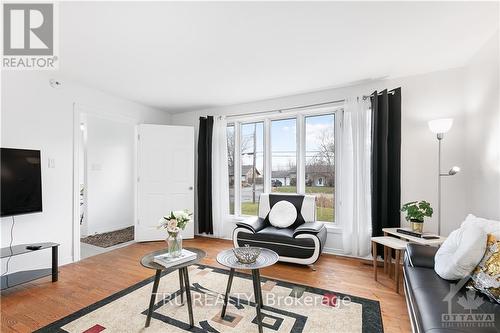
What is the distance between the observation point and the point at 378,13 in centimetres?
194

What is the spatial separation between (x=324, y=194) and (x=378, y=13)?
262cm

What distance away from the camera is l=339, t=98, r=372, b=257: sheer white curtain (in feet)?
11.2

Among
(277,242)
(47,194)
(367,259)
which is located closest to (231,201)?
(277,242)

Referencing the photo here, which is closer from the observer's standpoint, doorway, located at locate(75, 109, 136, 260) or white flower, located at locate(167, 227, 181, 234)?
white flower, located at locate(167, 227, 181, 234)

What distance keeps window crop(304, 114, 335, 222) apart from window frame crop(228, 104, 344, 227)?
0.21 ft

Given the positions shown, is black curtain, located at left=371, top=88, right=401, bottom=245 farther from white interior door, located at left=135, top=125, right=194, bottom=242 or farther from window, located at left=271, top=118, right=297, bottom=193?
white interior door, located at left=135, top=125, right=194, bottom=242

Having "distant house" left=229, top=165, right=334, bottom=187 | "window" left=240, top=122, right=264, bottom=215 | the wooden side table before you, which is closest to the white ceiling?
"window" left=240, top=122, right=264, bottom=215

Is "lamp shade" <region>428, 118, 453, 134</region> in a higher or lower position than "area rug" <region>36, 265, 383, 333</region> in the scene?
higher

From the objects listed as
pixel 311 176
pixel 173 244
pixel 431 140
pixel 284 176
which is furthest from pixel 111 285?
pixel 431 140

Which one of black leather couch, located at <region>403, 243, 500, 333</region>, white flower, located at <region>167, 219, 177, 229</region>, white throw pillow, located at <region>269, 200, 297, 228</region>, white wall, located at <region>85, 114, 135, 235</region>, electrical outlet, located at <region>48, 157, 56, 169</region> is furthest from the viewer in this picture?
white wall, located at <region>85, 114, 135, 235</region>

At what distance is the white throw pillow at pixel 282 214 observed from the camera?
358cm

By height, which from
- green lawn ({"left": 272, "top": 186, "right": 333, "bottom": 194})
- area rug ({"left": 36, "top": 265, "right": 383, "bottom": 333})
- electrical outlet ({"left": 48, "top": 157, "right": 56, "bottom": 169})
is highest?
electrical outlet ({"left": 48, "top": 157, "right": 56, "bottom": 169})

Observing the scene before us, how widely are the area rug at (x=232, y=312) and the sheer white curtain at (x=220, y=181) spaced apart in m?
1.91

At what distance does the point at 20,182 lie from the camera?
2.73 metres
